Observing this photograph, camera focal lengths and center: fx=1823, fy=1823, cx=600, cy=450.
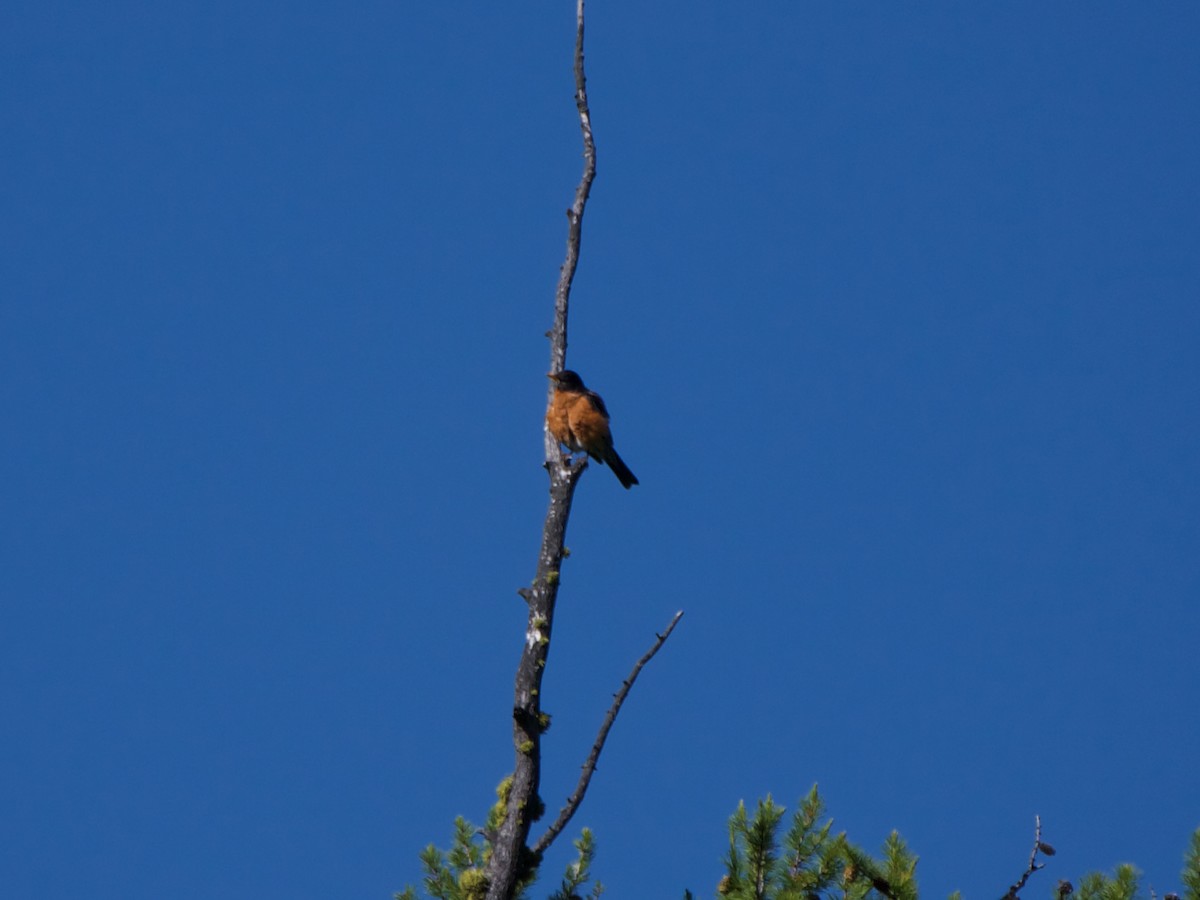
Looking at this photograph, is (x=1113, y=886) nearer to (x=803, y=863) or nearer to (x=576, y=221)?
(x=803, y=863)

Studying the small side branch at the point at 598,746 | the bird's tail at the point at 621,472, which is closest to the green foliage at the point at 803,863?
the small side branch at the point at 598,746

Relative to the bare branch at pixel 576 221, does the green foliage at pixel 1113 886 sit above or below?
below

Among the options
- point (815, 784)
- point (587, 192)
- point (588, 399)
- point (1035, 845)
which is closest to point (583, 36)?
point (587, 192)

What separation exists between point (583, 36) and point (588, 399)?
269cm

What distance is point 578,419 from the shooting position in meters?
12.3

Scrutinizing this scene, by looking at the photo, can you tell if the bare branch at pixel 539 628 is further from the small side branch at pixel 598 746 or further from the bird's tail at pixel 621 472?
the bird's tail at pixel 621 472

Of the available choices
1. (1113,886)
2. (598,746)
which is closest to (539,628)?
(598,746)

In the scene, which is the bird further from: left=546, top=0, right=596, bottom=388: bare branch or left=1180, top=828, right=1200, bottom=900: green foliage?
left=1180, top=828, right=1200, bottom=900: green foliage

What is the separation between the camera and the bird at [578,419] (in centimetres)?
1148

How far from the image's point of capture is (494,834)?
33.4 feet

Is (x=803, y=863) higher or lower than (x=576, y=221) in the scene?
lower

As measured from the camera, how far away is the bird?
37.7ft

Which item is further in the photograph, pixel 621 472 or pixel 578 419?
→ pixel 621 472

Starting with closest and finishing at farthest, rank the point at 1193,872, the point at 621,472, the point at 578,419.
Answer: the point at 1193,872 < the point at 578,419 < the point at 621,472
